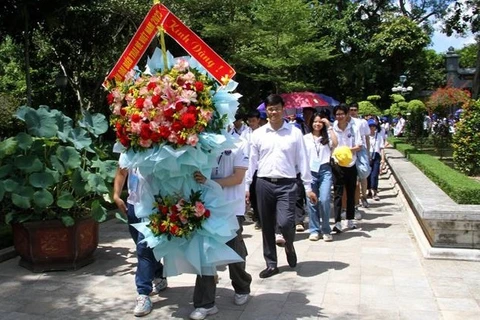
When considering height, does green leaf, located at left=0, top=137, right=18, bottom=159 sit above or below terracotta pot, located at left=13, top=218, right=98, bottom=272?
above

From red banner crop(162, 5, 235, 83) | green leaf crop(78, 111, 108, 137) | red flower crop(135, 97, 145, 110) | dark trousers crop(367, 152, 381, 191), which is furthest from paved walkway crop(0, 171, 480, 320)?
dark trousers crop(367, 152, 381, 191)

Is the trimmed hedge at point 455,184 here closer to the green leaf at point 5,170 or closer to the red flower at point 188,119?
the red flower at point 188,119

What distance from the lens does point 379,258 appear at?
5.34 metres

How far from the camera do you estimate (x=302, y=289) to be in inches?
174

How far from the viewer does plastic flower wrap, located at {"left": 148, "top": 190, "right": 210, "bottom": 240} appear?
349cm

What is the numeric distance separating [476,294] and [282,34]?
15325mm

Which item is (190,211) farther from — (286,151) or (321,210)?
(321,210)

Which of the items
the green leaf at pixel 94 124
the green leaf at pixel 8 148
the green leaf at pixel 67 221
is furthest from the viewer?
the green leaf at pixel 94 124

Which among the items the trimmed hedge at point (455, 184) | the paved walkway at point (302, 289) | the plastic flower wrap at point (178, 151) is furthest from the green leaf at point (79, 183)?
the trimmed hedge at point (455, 184)

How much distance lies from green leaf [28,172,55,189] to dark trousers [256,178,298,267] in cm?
202

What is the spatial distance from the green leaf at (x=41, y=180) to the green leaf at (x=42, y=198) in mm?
59

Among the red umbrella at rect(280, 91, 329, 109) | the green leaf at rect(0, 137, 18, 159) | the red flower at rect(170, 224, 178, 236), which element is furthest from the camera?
the red umbrella at rect(280, 91, 329, 109)

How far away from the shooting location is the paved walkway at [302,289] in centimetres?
392

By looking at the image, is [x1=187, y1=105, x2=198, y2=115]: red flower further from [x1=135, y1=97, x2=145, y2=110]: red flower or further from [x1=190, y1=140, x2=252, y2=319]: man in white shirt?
[x1=190, y1=140, x2=252, y2=319]: man in white shirt
